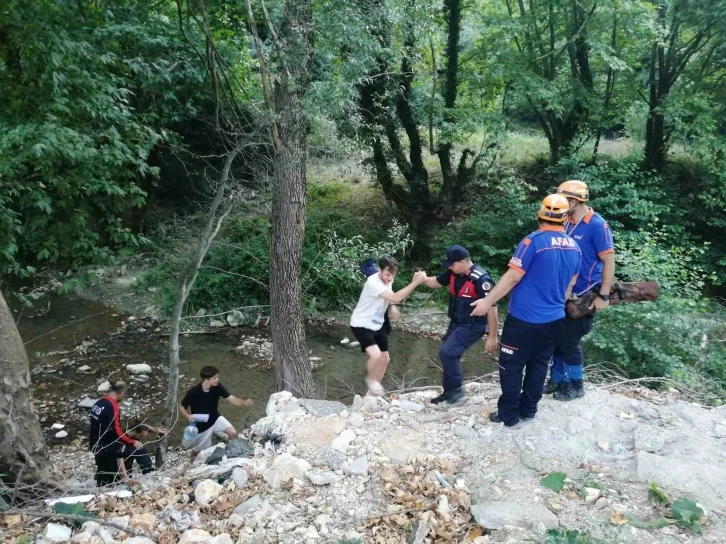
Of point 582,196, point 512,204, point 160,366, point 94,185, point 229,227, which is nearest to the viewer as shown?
point 582,196

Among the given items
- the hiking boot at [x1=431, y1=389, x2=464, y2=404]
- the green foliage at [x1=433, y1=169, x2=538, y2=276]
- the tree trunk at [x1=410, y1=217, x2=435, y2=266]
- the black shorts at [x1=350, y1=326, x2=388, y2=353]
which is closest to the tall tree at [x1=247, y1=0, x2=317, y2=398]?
the black shorts at [x1=350, y1=326, x2=388, y2=353]

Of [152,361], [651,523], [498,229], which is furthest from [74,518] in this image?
[498,229]

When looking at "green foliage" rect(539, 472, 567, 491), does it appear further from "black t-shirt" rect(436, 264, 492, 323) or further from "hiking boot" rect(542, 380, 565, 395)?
"black t-shirt" rect(436, 264, 492, 323)

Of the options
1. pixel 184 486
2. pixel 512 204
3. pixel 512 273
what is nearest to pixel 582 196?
pixel 512 273

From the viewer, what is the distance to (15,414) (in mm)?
3979

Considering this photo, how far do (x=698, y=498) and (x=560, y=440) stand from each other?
919 mm

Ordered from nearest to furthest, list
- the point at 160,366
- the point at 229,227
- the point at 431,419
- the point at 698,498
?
the point at 698,498, the point at 431,419, the point at 160,366, the point at 229,227

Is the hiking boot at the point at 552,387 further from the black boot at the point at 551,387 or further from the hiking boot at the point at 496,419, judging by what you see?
the hiking boot at the point at 496,419

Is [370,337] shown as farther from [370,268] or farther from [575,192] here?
[575,192]

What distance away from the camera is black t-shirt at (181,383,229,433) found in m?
5.57

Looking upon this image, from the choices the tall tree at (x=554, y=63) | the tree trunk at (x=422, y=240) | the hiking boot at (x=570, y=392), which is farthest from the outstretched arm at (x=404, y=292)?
the tree trunk at (x=422, y=240)

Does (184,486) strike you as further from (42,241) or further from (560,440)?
(42,241)

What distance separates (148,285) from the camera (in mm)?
12211

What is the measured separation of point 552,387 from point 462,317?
0.99m
